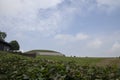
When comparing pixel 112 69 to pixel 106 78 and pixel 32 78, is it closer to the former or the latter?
pixel 106 78

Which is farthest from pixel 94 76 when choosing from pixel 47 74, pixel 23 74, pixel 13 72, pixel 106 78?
pixel 13 72

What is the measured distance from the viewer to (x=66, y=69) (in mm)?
4609

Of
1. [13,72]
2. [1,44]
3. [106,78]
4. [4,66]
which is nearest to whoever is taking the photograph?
[106,78]

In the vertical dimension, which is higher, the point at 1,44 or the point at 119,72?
the point at 1,44

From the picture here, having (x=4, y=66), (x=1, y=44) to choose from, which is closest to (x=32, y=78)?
(x=4, y=66)

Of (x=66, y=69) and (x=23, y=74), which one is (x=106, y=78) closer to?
(x=66, y=69)

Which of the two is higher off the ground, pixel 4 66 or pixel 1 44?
pixel 1 44

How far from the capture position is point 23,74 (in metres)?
5.04

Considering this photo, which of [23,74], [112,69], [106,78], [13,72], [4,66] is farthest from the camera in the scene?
[4,66]

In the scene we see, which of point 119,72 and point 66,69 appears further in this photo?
point 66,69

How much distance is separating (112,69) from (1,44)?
54003 mm

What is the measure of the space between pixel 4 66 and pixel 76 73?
252 centimetres

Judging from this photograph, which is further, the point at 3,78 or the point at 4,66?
the point at 4,66

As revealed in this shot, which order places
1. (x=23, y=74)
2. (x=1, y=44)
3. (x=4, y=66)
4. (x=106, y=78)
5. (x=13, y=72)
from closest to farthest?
(x=106, y=78) < (x=23, y=74) < (x=13, y=72) < (x=4, y=66) < (x=1, y=44)
